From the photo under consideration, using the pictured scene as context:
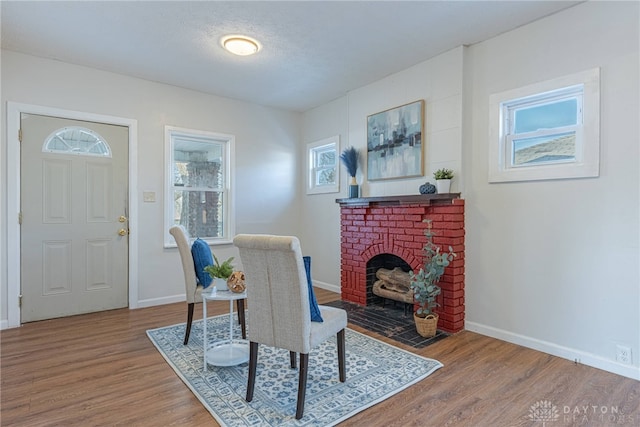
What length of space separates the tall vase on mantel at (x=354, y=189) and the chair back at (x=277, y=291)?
2409mm

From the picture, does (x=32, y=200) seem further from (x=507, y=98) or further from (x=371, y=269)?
(x=507, y=98)

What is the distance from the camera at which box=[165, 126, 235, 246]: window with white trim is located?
4215 mm

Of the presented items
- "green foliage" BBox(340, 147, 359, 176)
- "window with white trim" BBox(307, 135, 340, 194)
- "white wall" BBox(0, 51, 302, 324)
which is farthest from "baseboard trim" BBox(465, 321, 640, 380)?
"white wall" BBox(0, 51, 302, 324)

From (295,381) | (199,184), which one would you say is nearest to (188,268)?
(295,381)

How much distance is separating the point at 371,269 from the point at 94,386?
282 centimetres

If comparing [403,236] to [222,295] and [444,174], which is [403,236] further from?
[222,295]

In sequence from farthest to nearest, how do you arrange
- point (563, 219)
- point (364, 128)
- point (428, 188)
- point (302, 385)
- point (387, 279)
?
1. point (364, 128)
2. point (387, 279)
3. point (428, 188)
4. point (563, 219)
5. point (302, 385)

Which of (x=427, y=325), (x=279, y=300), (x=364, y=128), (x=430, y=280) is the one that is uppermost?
(x=364, y=128)

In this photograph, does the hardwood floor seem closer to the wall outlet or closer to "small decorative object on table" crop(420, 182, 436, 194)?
the wall outlet

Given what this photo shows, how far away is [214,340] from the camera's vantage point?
2918mm

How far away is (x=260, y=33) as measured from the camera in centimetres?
288

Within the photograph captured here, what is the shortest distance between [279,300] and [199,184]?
10.1 feet

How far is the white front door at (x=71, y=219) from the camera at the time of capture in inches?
132

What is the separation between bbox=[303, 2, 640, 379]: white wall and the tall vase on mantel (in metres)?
0.72
